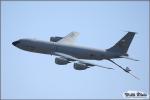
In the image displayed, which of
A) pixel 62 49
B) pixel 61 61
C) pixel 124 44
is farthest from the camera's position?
pixel 124 44

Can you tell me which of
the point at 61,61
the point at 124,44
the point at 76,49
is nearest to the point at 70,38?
the point at 76,49

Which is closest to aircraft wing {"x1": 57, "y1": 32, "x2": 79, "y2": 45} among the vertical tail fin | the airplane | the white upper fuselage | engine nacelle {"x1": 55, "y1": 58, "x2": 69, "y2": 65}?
the airplane

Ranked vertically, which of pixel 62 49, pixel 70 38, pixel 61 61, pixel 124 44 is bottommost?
pixel 61 61

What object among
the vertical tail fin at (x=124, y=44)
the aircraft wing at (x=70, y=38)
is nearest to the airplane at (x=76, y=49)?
the vertical tail fin at (x=124, y=44)

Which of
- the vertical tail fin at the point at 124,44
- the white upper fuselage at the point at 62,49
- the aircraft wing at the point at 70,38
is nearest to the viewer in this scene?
the white upper fuselage at the point at 62,49

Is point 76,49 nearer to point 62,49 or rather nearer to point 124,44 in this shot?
point 62,49

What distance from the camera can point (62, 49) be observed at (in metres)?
→ 89.3

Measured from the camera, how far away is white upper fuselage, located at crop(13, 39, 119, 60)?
8781 centimetres

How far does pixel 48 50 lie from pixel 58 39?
Answer: 9833 mm

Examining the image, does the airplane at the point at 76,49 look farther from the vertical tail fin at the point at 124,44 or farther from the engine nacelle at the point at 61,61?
the engine nacelle at the point at 61,61

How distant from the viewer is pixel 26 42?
8869 cm

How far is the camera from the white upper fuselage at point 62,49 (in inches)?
3457

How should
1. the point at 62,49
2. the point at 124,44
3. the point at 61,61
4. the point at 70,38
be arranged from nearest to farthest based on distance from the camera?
the point at 61,61
the point at 62,49
the point at 124,44
the point at 70,38

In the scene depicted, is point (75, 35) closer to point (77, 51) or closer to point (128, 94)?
point (77, 51)
